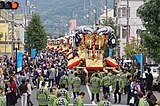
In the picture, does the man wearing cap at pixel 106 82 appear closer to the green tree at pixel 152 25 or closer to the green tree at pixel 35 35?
the green tree at pixel 152 25

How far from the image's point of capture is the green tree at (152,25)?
18875mm

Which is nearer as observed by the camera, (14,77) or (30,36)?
(14,77)

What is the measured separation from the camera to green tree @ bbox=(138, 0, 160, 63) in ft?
61.9

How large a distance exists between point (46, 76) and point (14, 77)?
837 centimetres

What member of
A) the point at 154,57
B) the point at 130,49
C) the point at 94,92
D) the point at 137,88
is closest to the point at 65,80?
the point at 94,92

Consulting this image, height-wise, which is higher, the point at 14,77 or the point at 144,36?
the point at 144,36

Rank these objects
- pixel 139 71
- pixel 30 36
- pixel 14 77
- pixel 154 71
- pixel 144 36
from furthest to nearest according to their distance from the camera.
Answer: pixel 30 36, pixel 154 71, pixel 139 71, pixel 14 77, pixel 144 36

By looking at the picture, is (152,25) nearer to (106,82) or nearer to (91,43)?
(106,82)

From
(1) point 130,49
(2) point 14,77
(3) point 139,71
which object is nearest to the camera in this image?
(2) point 14,77

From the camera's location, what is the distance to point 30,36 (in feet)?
203

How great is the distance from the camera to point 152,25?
19.1 m

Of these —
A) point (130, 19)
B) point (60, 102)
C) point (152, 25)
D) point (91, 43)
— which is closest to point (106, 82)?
point (152, 25)

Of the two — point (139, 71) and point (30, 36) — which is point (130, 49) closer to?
point (139, 71)

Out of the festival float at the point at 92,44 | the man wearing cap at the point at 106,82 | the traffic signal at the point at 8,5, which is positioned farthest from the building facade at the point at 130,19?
the traffic signal at the point at 8,5
